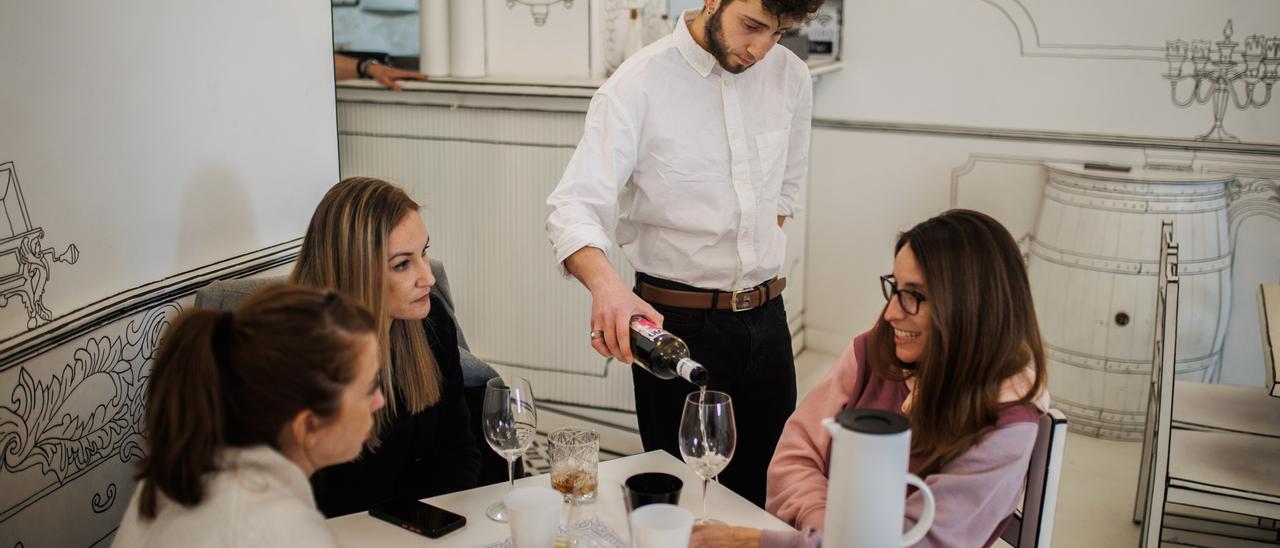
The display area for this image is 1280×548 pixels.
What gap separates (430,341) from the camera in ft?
6.90

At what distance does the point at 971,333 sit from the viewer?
1.53 meters

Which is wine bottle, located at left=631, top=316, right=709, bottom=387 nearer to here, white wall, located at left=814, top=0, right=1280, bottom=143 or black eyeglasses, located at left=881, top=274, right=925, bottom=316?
black eyeglasses, located at left=881, top=274, right=925, bottom=316

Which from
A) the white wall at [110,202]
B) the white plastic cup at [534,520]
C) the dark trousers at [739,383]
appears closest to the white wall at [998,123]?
the dark trousers at [739,383]

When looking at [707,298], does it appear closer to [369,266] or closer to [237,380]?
[369,266]

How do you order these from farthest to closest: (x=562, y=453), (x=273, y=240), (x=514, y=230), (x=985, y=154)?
(x=985, y=154), (x=514, y=230), (x=273, y=240), (x=562, y=453)

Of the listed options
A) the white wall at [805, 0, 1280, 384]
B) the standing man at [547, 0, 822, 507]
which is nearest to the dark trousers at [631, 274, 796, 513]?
the standing man at [547, 0, 822, 507]

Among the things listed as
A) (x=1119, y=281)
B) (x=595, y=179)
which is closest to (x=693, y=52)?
(x=595, y=179)

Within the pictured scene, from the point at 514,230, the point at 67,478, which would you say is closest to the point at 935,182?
the point at 514,230

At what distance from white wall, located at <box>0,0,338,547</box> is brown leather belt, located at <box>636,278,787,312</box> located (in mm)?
883

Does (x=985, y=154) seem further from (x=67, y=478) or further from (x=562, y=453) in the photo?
(x=67, y=478)

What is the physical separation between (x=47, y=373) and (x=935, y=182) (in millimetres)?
3156

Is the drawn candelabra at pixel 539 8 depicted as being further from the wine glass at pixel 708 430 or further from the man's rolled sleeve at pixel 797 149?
the wine glass at pixel 708 430

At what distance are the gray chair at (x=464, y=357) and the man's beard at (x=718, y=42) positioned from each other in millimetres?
757

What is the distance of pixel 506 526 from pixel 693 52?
105cm
